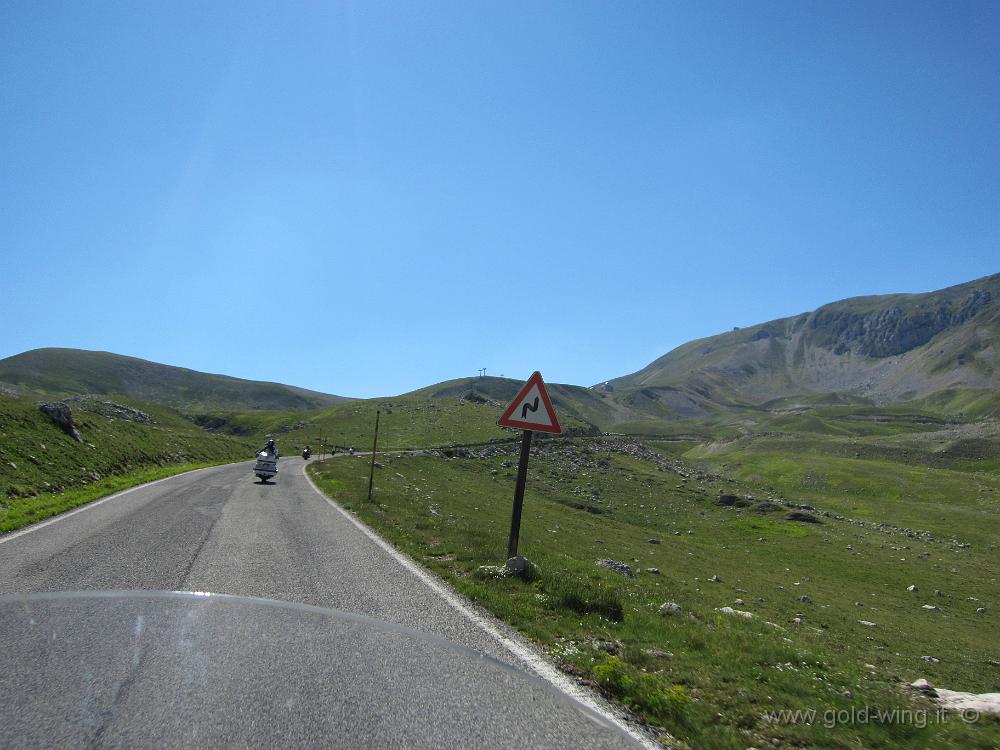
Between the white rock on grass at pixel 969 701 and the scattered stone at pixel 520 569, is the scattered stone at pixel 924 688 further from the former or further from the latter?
the scattered stone at pixel 520 569

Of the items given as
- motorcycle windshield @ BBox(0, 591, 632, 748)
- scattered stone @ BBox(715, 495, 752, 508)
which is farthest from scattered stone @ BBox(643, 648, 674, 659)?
scattered stone @ BBox(715, 495, 752, 508)

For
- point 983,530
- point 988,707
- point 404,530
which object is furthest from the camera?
point 983,530

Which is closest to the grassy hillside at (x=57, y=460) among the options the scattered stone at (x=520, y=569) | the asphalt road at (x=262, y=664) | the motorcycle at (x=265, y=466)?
the motorcycle at (x=265, y=466)

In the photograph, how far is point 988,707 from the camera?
640 cm

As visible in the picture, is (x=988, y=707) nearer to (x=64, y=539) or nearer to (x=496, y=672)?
(x=496, y=672)

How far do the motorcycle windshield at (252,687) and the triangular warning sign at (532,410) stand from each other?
231 inches

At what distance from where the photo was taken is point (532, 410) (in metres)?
12.9

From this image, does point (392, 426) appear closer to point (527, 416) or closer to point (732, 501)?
point (732, 501)

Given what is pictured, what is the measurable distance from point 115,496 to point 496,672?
940 inches

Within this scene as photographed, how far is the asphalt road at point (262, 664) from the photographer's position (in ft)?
16.3

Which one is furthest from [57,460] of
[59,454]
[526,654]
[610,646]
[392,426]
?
[392,426]

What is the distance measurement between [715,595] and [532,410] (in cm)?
1196

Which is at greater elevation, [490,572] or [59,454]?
[59,454]

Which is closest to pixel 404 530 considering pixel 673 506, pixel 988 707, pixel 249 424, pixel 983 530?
pixel 988 707
